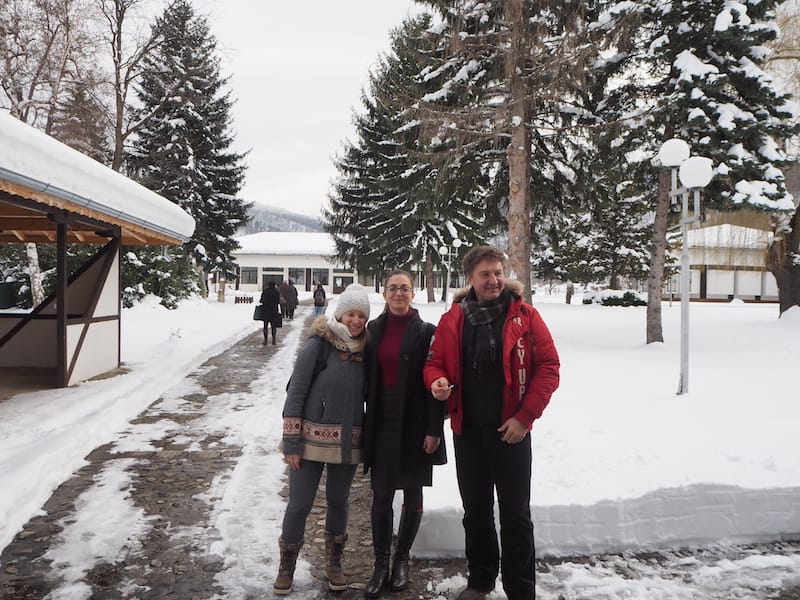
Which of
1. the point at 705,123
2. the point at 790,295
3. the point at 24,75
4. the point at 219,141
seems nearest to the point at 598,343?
the point at 705,123

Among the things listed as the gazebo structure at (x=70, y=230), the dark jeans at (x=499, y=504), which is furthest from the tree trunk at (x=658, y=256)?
the dark jeans at (x=499, y=504)

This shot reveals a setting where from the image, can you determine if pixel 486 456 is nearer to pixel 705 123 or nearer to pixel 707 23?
pixel 705 123

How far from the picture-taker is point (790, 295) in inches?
680

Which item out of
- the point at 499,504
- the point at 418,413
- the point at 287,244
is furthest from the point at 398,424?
the point at 287,244

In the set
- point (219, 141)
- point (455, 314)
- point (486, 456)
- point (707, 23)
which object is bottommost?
point (486, 456)

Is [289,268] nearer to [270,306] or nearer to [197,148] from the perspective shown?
[197,148]

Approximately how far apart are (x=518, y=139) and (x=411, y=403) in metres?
11.9

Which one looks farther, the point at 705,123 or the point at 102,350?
the point at 705,123

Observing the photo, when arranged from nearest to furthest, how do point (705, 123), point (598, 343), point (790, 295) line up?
point (705, 123)
point (598, 343)
point (790, 295)

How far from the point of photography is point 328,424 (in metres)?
3.14

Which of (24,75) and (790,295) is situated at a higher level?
(24,75)

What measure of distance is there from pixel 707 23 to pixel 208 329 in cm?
1576

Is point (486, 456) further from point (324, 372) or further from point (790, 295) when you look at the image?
point (790, 295)

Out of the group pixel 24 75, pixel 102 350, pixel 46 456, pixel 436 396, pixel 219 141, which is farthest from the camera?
pixel 219 141
